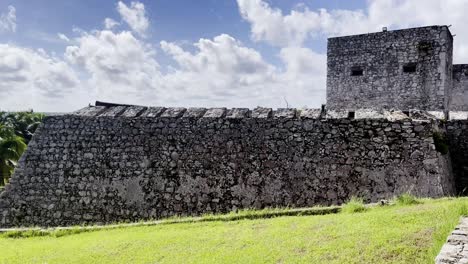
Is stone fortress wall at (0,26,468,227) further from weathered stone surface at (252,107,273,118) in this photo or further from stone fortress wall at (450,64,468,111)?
stone fortress wall at (450,64,468,111)

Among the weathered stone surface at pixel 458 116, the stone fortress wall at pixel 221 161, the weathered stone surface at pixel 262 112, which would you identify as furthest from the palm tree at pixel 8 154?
the weathered stone surface at pixel 458 116

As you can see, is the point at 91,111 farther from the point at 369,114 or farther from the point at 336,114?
the point at 369,114

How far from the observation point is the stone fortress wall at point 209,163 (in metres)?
8.50

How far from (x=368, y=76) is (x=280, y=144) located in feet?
32.0

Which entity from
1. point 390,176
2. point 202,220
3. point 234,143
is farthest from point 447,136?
point 202,220

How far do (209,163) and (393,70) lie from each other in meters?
10.4

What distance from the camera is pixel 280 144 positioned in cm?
902

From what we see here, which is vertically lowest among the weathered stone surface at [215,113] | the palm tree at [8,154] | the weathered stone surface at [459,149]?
the palm tree at [8,154]

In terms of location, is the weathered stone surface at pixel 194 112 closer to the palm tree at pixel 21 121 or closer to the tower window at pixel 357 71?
the tower window at pixel 357 71

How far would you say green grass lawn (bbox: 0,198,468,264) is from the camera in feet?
15.5

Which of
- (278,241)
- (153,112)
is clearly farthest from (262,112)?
(278,241)

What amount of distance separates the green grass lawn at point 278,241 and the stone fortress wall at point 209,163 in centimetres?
152

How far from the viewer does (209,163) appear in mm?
9359

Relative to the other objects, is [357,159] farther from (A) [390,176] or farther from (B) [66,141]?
(B) [66,141]
